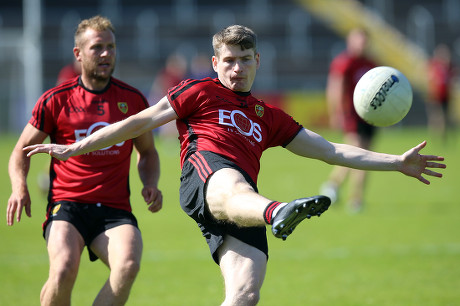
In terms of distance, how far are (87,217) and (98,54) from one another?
1.33m

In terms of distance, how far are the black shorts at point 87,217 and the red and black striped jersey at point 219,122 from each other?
0.94m

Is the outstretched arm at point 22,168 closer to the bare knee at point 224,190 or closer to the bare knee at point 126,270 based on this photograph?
the bare knee at point 126,270

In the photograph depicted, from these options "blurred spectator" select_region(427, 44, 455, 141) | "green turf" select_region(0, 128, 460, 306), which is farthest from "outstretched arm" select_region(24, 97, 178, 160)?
"blurred spectator" select_region(427, 44, 455, 141)

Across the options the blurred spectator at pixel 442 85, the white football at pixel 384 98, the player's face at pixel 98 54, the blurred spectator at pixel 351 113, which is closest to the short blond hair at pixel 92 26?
the player's face at pixel 98 54

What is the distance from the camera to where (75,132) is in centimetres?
549

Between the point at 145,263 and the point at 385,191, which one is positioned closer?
the point at 145,263

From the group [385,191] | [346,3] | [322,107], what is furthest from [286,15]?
[385,191]

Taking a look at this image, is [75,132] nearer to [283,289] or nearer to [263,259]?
[263,259]

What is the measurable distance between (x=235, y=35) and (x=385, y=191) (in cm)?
1010

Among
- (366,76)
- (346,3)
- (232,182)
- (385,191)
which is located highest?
(346,3)

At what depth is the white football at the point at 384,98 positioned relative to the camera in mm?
5285

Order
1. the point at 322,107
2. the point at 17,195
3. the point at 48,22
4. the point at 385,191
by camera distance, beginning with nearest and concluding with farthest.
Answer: the point at 17,195 < the point at 385,191 < the point at 322,107 < the point at 48,22

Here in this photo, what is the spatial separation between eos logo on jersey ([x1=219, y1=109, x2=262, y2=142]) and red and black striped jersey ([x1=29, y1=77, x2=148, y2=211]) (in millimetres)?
1189

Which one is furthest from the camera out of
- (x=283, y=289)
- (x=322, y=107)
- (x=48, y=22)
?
(x=48, y=22)
